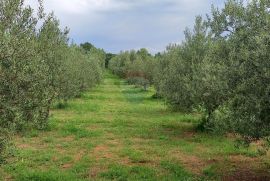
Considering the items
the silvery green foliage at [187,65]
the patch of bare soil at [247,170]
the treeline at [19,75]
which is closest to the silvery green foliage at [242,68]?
the patch of bare soil at [247,170]

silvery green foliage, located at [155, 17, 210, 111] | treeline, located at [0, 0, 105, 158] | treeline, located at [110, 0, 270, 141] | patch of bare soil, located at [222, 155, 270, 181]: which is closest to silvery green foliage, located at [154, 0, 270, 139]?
treeline, located at [110, 0, 270, 141]

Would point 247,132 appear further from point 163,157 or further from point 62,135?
point 62,135

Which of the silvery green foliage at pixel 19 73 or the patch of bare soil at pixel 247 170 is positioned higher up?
the silvery green foliage at pixel 19 73

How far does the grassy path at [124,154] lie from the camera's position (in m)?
14.9

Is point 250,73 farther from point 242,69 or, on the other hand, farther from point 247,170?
point 247,170

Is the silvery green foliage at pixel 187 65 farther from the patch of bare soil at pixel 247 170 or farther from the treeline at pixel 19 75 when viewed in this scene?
the treeline at pixel 19 75

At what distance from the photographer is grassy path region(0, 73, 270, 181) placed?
48.9 feet

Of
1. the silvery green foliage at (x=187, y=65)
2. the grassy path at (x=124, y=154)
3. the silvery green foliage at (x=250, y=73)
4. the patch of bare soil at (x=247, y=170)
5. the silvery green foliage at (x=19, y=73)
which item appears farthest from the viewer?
the silvery green foliage at (x=187, y=65)

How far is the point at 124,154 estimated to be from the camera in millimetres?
18141

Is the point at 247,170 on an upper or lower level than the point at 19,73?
lower

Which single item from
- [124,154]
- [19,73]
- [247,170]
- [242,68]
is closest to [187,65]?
[124,154]

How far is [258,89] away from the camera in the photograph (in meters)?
12.1

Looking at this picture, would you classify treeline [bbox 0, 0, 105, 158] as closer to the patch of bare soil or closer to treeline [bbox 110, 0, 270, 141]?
treeline [bbox 110, 0, 270, 141]

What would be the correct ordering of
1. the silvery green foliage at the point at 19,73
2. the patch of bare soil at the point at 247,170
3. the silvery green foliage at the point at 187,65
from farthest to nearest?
the silvery green foliage at the point at 187,65 < the patch of bare soil at the point at 247,170 < the silvery green foliage at the point at 19,73
